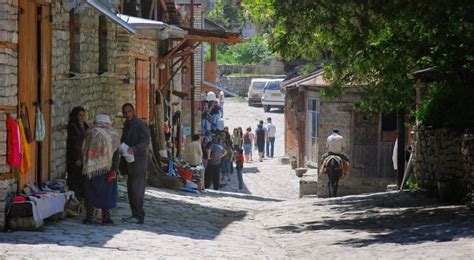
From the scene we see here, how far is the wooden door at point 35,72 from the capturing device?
1417cm

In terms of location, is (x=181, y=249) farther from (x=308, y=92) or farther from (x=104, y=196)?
(x=308, y=92)

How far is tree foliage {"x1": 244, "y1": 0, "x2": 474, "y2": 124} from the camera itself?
16.0 metres

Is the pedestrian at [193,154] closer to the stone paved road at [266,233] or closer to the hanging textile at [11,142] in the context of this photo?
the stone paved road at [266,233]

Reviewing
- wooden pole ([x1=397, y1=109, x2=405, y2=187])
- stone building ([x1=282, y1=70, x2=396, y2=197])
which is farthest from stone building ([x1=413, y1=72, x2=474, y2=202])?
stone building ([x1=282, y1=70, x2=396, y2=197])

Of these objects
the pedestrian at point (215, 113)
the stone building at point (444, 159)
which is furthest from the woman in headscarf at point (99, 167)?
the pedestrian at point (215, 113)

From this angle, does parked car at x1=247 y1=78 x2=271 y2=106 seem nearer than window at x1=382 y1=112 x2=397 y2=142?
No

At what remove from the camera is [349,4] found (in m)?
16.2

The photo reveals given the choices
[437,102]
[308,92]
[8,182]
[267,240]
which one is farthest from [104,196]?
[308,92]

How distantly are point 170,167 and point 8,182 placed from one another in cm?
1109

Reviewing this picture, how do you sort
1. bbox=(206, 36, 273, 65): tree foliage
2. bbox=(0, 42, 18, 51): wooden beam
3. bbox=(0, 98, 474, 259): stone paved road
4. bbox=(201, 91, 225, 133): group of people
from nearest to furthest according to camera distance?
bbox=(0, 98, 474, 259): stone paved road → bbox=(0, 42, 18, 51): wooden beam → bbox=(201, 91, 225, 133): group of people → bbox=(206, 36, 273, 65): tree foliage

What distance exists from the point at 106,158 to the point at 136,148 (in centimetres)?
66

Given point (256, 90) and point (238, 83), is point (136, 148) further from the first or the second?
point (238, 83)

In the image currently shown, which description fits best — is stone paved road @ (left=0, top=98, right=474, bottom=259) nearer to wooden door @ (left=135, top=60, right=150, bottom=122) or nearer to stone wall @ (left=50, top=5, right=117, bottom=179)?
stone wall @ (left=50, top=5, right=117, bottom=179)

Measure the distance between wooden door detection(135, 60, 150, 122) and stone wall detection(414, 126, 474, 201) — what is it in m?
6.41
